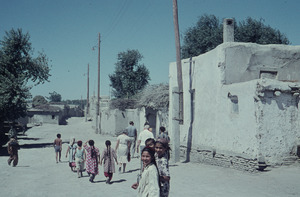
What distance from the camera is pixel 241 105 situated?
32.6 ft

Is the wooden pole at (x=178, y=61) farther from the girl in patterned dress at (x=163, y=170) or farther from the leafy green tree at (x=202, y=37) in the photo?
the leafy green tree at (x=202, y=37)

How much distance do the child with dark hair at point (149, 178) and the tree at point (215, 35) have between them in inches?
1189

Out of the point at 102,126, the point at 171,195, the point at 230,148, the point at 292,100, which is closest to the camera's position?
the point at 171,195

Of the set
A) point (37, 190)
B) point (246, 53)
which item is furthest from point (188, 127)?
point (37, 190)

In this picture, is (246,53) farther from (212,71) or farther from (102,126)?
(102,126)

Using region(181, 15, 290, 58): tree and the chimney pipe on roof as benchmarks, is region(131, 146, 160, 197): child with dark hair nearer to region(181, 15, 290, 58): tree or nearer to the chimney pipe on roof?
the chimney pipe on roof

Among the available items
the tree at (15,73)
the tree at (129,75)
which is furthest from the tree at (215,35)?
the tree at (15,73)

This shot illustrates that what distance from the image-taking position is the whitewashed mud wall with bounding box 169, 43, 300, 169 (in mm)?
9086

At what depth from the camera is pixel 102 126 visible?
32.9 metres

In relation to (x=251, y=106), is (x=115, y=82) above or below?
above

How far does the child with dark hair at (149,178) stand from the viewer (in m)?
3.99

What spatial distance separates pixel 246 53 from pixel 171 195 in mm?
6675

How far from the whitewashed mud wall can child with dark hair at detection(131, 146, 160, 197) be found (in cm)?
591

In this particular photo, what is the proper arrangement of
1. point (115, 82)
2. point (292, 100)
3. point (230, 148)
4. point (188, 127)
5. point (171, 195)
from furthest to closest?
point (115, 82) → point (188, 127) → point (230, 148) → point (292, 100) → point (171, 195)
